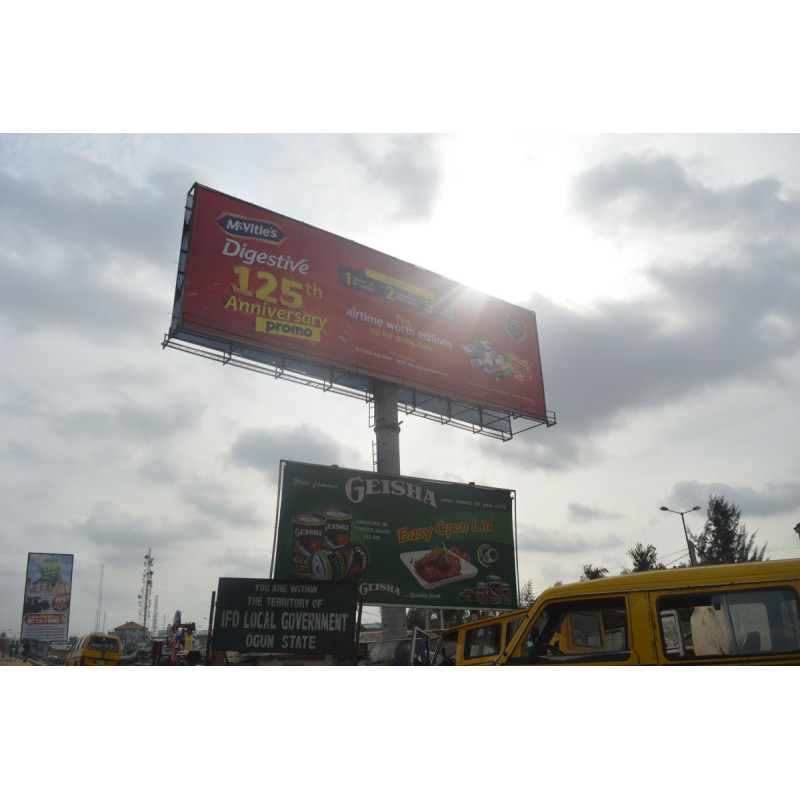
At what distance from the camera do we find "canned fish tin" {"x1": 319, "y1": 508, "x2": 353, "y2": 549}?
18.1 metres

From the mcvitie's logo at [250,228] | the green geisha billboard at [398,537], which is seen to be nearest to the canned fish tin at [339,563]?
the green geisha billboard at [398,537]

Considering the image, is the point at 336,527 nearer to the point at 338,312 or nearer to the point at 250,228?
the point at 338,312

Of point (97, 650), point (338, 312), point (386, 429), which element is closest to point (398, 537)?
point (386, 429)

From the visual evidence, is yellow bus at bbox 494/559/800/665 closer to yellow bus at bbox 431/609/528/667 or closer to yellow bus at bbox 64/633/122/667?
yellow bus at bbox 431/609/528/667

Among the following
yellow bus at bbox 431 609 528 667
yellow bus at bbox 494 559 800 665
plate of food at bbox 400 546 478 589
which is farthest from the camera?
plate of food at bbox 400 546 478 589

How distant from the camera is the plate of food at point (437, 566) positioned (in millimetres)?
19078

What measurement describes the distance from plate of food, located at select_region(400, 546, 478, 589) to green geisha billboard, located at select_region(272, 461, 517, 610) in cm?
3

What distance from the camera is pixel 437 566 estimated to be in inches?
766

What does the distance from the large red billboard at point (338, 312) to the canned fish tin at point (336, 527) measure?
486 cm

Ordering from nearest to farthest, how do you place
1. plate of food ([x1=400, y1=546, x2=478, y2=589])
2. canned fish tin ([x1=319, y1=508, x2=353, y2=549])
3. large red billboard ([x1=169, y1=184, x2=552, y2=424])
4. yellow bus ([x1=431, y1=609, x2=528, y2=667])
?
yellow bus ([x1=431, y1=609, x2=528, y2=667]) < canned fish tin ([x1=319, y1=508, x2=353, y2=549]) < plate of food ([x1=400, y1=546, x2=478, y2=589]) < large red billboard ([x1=169, y1=184, x2=552, y2=424])

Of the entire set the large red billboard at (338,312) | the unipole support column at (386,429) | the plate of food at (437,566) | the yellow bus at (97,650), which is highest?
the large red billboard at (338,312)

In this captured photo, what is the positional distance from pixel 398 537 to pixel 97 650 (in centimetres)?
1479

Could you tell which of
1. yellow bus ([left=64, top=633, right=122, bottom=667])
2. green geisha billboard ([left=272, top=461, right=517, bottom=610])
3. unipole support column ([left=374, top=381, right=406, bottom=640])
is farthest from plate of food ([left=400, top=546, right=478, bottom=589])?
yellow bus ([left=64, top=633, right=122, bottom=667])

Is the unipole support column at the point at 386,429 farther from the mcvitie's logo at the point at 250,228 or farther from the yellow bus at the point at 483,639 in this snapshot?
the yellow bus at the point at 483,639
